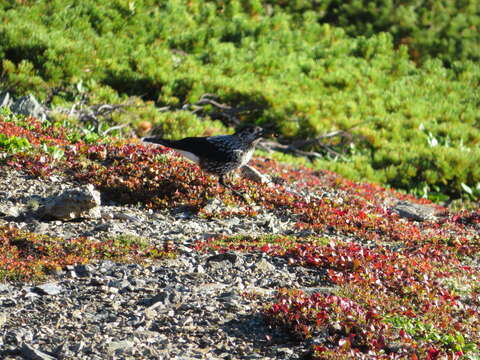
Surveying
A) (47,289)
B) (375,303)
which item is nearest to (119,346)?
(47,289)

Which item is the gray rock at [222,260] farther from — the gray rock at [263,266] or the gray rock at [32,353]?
the gray rock at [32,353]

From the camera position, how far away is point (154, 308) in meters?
7.26

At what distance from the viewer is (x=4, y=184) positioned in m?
12.0

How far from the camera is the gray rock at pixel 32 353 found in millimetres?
5934

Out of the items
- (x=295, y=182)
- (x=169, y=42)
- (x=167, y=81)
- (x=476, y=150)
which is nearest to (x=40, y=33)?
(x=167, y=81)

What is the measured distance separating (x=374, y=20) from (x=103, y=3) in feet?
41.1

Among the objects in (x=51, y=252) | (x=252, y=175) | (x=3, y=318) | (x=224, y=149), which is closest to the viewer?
(x=3, y=318)

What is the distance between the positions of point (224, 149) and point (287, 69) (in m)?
14.1

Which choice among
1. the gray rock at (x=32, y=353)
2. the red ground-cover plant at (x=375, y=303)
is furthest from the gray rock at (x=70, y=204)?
the gray rock at (x=32, y=353)

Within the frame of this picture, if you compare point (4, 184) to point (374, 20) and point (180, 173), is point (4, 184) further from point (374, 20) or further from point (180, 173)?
point (374, 20)

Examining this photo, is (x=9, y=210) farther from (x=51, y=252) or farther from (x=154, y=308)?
Result: (x=154, y=308)

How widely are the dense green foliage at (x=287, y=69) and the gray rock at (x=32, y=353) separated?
12575 millimetres

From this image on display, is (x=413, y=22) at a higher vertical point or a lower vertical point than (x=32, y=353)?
lower

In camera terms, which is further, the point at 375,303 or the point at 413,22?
the point at 413,22
